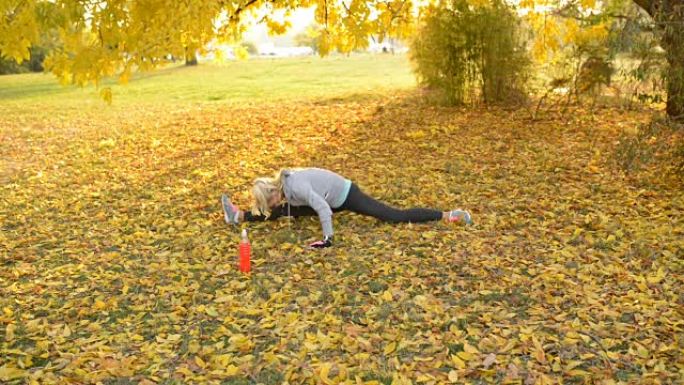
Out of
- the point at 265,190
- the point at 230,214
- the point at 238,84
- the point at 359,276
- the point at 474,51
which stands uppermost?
the point at 474,51

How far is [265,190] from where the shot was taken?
20.1 ft

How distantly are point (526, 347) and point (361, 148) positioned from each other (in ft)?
22.6

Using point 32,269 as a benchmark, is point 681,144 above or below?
above

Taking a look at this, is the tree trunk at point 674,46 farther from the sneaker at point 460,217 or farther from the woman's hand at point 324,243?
the woman's hand at point 324,243

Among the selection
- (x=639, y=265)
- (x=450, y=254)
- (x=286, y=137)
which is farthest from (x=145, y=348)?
(x=286, y=137)

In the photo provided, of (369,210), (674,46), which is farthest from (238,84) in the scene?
(674,46)

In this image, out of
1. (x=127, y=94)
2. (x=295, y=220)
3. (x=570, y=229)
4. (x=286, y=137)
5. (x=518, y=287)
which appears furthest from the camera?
(x=127, y=94)

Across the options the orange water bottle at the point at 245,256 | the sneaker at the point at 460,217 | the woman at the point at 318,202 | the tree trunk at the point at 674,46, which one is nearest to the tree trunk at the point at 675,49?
the tree trunk at the point at 674,46

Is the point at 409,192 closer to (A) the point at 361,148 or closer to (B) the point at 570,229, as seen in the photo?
(B) the point at 570,229

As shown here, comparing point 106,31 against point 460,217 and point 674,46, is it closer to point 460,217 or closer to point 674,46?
point 460,217

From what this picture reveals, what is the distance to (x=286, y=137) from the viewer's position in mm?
11938

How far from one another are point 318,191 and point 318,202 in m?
0.30

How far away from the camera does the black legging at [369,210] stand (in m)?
6.49

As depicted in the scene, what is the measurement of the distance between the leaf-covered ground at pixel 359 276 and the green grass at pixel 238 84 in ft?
24.5
